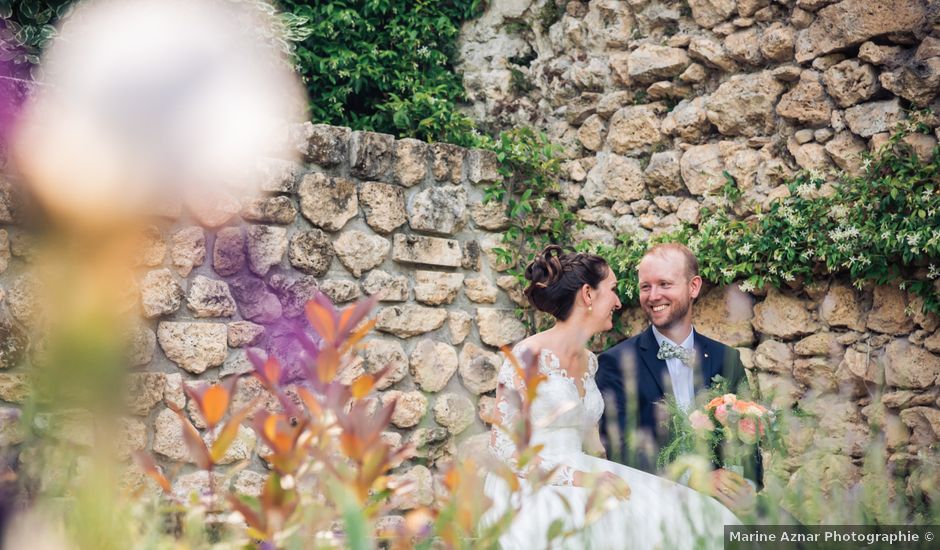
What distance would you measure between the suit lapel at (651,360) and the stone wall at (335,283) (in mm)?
788

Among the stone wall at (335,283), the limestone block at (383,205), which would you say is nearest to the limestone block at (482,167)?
the stone wall at (335,283)

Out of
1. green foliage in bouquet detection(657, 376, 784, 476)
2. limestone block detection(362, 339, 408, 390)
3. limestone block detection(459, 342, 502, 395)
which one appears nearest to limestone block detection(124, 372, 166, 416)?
limestone block detection(362, 339, 408, 390)

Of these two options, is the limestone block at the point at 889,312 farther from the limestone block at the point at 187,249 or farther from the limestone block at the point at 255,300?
the limestone block at the point at 187,249

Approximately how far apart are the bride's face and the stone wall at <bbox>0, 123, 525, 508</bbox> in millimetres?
612

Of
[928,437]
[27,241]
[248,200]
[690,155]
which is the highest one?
[690,155]

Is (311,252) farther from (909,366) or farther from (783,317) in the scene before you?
(909,366)

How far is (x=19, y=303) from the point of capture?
2732 millimetres

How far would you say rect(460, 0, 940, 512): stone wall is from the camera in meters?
2.90

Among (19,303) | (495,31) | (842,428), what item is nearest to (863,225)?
(842,428)

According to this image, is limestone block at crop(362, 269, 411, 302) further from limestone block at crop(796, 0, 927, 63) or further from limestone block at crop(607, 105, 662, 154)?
limestone block at crop(796, 0, 927, 63)

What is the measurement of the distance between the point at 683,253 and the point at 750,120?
0.72m

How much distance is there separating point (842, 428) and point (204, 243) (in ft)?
8.40

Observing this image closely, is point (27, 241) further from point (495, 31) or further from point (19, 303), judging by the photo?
point (495, 31)

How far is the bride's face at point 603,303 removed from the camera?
3.28 metres
